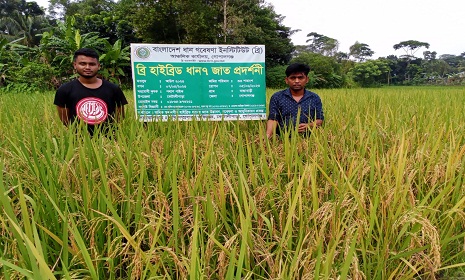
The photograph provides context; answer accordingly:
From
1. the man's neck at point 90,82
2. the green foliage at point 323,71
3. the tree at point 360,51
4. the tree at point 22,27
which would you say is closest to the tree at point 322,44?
the tree at point 360,51

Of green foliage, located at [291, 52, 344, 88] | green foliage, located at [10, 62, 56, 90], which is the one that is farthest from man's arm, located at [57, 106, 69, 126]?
green foliage, located at [291, 52, 344, 88]

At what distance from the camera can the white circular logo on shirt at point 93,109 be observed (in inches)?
75.2

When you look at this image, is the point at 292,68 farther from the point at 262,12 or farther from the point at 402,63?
the point at 402,63

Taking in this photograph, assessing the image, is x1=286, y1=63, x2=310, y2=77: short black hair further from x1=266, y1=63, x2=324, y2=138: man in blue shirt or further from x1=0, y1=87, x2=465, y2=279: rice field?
x1=0, y1=87, x2=465, y2=279: rice field

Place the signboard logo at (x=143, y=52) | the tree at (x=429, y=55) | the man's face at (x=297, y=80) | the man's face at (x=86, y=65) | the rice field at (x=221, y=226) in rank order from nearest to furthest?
the rice field at (x=221, y=226), the man's face at (x=86, y=65), the man's face at (x=297, y=80), the signboard logo at (x=143, y=52), the tree at (x=429, y=55)

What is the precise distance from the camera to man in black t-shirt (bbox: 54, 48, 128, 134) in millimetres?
1905

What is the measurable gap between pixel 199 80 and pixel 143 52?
450mm

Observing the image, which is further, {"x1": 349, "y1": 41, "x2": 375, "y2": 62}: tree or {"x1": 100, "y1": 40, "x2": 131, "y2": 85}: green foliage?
{"x1": 349, "y1": 41, "x2": 375, "y2": 62}: tree

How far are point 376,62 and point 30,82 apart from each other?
27172 mm

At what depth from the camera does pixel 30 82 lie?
7801mm

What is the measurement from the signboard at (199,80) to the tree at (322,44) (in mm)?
35067

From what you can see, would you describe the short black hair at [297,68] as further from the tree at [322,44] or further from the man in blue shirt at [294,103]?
the tree at [322,44]

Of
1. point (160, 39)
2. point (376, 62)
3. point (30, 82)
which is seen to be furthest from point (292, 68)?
point (376, 62)

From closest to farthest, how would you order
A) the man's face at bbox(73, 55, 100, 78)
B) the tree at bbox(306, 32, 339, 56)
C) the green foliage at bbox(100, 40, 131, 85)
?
1. the man's face at bbox(73, 55, 100, 78)
2. the green foliage at bbox(100, 40, 131, 85)
3. the tree at bbox(306, 32, 339, 56)
